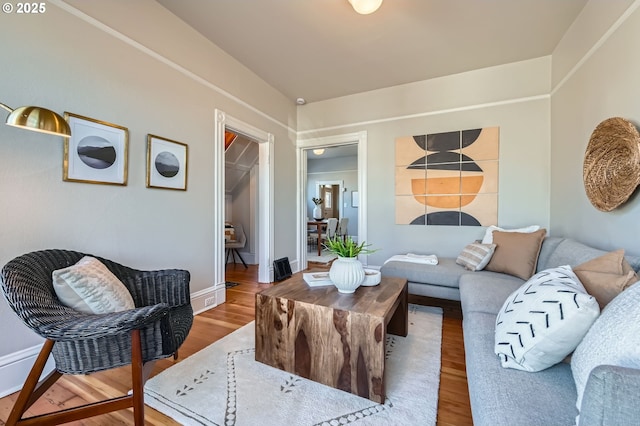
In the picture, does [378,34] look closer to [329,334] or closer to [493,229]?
[493,229]

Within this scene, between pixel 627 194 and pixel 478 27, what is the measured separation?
6.42ft

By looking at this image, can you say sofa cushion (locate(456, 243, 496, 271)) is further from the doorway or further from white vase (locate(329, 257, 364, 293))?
the doorway

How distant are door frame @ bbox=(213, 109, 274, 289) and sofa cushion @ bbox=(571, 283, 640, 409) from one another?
2.90 metres

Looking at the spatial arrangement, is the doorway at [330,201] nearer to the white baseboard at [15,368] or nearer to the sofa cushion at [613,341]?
the white baseboard at [15,368]

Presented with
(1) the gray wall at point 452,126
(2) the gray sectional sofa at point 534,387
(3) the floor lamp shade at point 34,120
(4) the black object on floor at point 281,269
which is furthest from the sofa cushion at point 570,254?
(3) the floor lamp shade at point 34,120

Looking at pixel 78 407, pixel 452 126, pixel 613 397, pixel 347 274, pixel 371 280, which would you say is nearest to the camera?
pixel 613 397

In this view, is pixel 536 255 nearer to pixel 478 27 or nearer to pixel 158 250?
pixel 478 27

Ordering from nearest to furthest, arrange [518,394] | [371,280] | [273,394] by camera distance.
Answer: [518,394] < [273,394] < [371,280]

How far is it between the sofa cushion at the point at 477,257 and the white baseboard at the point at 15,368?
343cm

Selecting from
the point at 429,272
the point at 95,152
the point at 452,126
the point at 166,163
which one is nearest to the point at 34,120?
the point at 95,152

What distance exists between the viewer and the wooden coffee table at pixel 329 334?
1.46m

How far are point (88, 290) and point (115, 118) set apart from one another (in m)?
1.37

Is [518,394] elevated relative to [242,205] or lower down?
lower down

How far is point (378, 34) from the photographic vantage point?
2.70 meters
